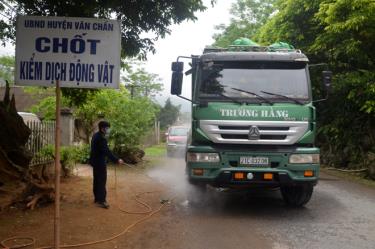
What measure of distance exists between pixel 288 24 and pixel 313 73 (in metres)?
2.39

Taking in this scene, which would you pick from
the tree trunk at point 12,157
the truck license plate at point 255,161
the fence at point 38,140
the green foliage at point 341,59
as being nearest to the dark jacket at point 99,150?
the tree trunk at point 12,157

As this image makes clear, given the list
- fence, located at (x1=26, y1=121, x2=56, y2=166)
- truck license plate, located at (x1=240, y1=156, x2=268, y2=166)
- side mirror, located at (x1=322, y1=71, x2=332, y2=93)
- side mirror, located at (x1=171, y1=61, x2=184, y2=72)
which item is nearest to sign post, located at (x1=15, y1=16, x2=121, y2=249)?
side mirror, located at (x1=171, y1=61, x2=184, y2=72)

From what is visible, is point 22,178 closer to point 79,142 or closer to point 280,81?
point 280,81

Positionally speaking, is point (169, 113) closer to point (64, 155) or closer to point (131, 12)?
point (64, 155)

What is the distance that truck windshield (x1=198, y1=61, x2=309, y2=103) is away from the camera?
824cm

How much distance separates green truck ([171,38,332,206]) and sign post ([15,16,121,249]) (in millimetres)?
3226

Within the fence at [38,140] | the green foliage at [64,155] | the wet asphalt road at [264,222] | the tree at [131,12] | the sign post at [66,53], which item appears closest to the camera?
the sign post at [66,53]

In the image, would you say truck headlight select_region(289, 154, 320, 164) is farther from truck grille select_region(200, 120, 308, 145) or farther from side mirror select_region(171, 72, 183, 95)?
side mirror select_region(171, 72, 183, 95)

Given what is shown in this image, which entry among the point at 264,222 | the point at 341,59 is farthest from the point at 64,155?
the point at 341,59

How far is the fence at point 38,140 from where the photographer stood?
1012cm

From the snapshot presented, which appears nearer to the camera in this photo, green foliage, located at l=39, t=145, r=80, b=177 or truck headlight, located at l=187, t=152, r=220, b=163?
truck headlight, located at l=187, t=152, r=220, b=163

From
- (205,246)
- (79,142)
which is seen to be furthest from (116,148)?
(205,246)

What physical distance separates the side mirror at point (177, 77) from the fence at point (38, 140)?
3567 mm

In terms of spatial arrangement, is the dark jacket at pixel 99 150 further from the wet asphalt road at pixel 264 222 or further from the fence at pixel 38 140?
the fence at pixel 38 140
